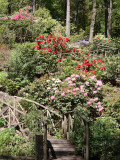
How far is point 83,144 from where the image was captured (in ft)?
17.5

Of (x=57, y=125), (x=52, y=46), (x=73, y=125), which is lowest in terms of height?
(x=57, y=125)

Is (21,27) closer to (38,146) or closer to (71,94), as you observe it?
(71,94)

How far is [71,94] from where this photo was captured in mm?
8852

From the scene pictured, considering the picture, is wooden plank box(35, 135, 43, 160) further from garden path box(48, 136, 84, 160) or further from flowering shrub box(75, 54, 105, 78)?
flowering shrub box(75, 54, 105, 78)

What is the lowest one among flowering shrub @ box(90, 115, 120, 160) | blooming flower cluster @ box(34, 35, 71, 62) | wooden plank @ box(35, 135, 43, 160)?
flowering shrub @ box(90, 115, 120, 160)

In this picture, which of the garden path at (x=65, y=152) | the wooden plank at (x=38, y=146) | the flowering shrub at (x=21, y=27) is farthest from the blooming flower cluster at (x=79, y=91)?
the flowering shrub at (x=21, y=27)

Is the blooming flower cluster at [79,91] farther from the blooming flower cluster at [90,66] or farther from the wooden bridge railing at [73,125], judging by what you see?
the blooming flower cluster at [90,66]

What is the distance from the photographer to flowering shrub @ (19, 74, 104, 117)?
8.83 m

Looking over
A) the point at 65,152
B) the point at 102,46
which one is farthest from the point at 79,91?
the point at 102,46

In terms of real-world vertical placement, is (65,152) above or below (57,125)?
above

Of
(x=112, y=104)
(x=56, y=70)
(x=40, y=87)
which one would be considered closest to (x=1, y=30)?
(x=56, y=70)

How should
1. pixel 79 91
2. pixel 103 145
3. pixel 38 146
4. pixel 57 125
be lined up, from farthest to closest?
pixel 79 91 < pixel 57 125 < pixel 103 145 < pixel 38 146

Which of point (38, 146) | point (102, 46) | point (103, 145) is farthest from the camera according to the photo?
point (102, 46)

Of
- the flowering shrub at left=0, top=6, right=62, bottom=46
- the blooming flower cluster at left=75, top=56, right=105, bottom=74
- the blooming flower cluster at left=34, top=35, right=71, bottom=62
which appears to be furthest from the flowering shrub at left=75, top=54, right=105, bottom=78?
the flowering shrub at left=0, top=6, right=62, bottom=46
